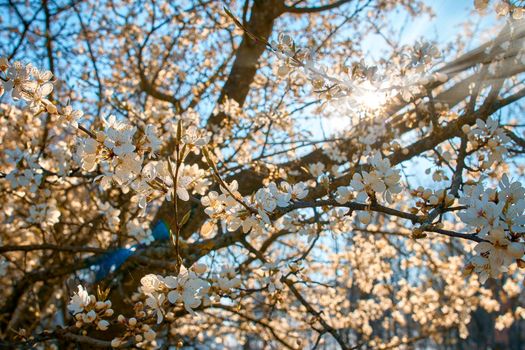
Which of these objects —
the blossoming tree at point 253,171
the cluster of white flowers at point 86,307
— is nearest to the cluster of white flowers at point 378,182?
the blossoming tree at point 253,171

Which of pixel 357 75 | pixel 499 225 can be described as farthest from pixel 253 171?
pixel 499 225

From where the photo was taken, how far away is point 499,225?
1081mm

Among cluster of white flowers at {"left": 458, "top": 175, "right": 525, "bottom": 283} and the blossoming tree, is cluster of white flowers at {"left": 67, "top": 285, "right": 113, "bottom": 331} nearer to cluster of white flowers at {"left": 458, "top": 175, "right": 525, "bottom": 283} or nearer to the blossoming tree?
the blossoming tree

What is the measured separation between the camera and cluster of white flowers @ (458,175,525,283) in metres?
1.07

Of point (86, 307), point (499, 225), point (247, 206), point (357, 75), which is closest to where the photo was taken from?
point (499, 225)

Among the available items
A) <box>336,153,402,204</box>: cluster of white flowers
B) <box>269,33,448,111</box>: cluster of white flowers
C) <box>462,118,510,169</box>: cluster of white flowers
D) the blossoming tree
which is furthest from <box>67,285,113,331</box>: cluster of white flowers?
<box>462,118,510,169</box>: cluster of white flowers

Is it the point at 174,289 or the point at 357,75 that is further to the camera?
the point at 357,75

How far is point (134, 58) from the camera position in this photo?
5746mm

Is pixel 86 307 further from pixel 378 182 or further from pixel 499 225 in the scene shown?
pixel 499 225

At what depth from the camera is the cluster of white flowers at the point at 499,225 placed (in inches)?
42.1

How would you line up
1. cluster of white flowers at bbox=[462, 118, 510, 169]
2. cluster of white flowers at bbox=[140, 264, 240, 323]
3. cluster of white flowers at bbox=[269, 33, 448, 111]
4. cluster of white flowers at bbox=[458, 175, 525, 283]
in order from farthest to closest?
cluster of white flowers at bbox=[462, 118, 510, 169] → cluster of white flowers at bbox=[269, 33, 448, 111] → cluster of white flowers at bbox=[140, 264, 240, 323] → cluster of white flowers at bbox=[458, 175, 525, 283]

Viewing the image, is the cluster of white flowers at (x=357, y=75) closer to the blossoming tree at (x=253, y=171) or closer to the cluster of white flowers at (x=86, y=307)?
the blossoming tree at (x=253, y=171)

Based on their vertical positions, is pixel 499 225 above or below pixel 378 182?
below

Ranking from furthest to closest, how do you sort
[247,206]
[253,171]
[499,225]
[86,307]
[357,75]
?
1. [253,171]
2. [357,75]
3. [86,307]
4. [247,206]
5. [499,225]
